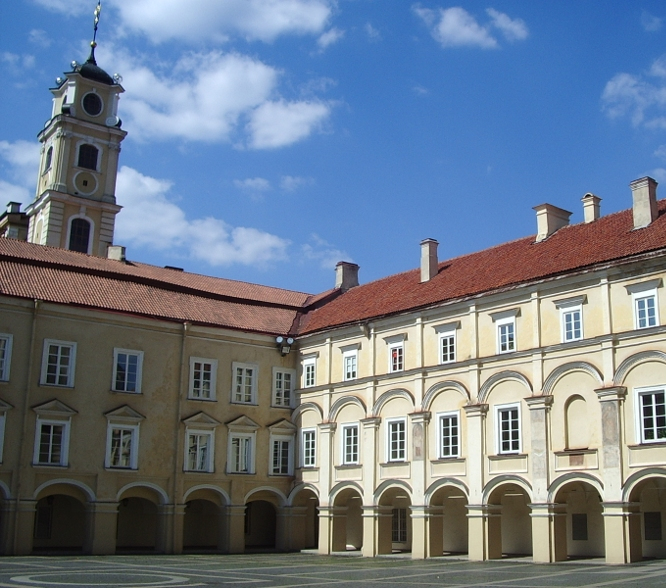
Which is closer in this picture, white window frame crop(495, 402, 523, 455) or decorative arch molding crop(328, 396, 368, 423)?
white window frame crop(495, 402, 523, 455)

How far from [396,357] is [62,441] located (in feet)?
47.3

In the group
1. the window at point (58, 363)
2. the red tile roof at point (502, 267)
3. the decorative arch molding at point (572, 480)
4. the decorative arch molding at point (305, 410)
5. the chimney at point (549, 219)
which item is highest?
the chimney at point (549, 219)

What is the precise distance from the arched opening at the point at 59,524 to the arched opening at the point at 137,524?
2.03 meters

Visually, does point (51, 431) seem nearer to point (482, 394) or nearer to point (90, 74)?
point (482, 394)

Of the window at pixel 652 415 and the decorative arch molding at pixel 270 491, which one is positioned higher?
the window at pixel 652 415

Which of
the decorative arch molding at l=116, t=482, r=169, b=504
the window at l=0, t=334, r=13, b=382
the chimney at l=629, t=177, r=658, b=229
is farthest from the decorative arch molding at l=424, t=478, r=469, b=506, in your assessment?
the window at l=0, t=334, r=13, b=382

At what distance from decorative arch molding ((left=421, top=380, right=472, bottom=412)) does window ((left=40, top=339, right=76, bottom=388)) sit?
1475 cm

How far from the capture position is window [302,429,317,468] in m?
41.3

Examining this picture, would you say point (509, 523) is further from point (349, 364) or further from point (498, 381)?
point (349, 364)

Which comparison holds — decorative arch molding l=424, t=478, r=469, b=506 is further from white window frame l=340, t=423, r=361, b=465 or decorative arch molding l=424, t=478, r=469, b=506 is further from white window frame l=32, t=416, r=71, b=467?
white window frame l=32, t=416, r=71, b=467

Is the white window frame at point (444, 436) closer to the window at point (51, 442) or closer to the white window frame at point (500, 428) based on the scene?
the white window frame at point (500, 428)

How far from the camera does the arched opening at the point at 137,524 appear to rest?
132ft

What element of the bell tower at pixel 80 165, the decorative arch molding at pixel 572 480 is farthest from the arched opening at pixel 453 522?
the bell tower at pixel 80 165

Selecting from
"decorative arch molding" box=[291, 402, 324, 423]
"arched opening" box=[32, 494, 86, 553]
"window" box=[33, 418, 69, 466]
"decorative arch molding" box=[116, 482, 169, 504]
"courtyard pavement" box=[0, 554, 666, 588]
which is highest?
"decorative arch molding" box=[291, 402, 324, 423]
